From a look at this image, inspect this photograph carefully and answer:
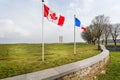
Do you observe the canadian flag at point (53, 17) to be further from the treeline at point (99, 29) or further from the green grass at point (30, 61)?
the treeline at point (99, 29)

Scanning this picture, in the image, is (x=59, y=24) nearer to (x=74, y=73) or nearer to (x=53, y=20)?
(x=53, y=20)

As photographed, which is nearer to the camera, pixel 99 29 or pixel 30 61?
pixel 30 61

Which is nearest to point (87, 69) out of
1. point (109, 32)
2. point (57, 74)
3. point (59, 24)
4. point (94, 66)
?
point (94, 66)

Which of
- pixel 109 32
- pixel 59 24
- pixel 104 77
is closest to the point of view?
pixel 104 77

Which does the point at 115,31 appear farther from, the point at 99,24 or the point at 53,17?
the point at 53,17

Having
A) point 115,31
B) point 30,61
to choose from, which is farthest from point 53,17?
point 115,31

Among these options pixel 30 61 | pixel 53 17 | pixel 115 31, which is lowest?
pixel 30 61

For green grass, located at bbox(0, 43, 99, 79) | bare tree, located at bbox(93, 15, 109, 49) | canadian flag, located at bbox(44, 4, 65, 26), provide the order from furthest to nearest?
1. bare tree, located at bbox(93, 15, 109, 49)
2. canadian flag, located at bbox(44, 4, 65, 26)
3. green grass, located at bbox(0, 43, 99, 79)

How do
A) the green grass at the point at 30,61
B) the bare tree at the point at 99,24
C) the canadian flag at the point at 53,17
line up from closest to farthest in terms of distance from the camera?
the green grass at the point at 30,61
the canadian flag at the point at 53,17
the bare tree at the point at 99,24

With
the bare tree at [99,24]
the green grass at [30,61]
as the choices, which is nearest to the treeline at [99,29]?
the bare tree at [99,24]

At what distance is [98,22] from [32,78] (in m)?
53.9

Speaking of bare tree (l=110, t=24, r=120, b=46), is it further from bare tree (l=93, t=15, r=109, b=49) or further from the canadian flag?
the canadian flag

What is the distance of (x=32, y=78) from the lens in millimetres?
5129

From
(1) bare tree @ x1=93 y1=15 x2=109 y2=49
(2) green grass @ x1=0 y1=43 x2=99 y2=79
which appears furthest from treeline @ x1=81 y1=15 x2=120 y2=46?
(2) green grass @ x1=0 y1=43 x2=99 y2=79
